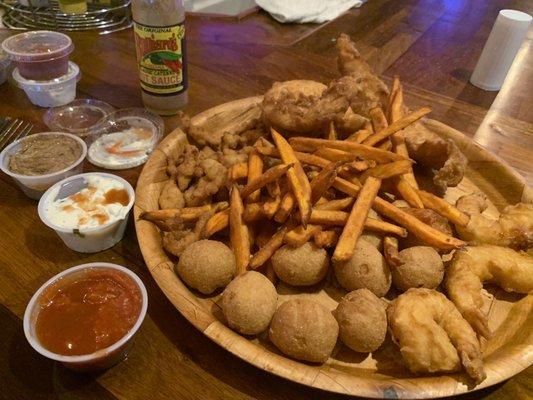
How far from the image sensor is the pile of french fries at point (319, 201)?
1.65 metres

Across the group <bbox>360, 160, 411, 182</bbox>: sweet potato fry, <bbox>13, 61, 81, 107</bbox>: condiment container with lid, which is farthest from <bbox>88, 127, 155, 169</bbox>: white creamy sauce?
<bbox>360, 160, 411, 182</bbox>: sweet potato fry

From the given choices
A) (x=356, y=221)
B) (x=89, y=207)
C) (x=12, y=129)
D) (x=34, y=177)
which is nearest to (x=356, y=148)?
(x=356, y=221)

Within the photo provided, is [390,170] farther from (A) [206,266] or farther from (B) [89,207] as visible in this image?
(B) [89,207]

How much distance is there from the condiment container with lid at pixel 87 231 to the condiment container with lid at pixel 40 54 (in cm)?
112

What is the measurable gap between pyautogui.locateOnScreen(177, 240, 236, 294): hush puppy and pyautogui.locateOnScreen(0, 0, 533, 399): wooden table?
16cm

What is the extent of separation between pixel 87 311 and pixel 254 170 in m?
0.82

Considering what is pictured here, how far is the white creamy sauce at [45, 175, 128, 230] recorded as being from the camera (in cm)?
174

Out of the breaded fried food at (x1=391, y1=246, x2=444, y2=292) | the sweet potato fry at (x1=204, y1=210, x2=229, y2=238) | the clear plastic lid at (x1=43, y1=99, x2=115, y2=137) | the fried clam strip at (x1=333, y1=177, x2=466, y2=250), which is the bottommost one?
the clear plastic lid at (x1=43, y1=99, x2=115, y2=137)

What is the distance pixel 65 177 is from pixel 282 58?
1936 mm

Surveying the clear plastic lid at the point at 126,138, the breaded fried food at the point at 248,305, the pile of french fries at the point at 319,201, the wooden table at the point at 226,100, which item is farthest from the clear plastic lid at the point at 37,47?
the breaded fried food at the point at 248,305

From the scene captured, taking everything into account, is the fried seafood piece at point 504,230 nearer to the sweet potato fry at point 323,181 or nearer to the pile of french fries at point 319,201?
the pile of french fries at point 319,201

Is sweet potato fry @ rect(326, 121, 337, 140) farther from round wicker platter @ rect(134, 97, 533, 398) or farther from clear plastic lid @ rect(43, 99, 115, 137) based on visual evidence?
clear plastic lid @ rect(43, 99, 115, 137)

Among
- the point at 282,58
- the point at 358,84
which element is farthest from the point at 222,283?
the point at 282,58

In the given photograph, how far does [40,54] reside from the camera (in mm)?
2607
